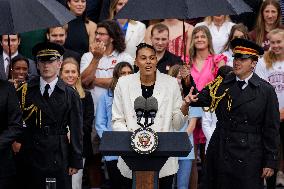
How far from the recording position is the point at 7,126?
8.17m

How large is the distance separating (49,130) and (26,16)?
3.93ft

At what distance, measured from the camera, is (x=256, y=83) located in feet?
27.9

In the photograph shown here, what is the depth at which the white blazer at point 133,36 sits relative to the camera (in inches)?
456

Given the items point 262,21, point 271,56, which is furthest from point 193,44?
point 262,21

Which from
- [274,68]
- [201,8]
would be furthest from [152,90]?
[274,68]

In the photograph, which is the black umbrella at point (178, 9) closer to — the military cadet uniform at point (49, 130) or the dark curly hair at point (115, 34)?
the military cadet uniform at point (49, 130)

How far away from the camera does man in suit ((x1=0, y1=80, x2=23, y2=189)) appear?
26.6 feet

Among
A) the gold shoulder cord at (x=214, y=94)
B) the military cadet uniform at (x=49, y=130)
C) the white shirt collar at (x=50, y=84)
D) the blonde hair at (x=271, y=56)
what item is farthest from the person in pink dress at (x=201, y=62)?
the white shirt collar at (x=50, y=84)

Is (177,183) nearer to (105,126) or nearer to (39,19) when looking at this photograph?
(105,126)

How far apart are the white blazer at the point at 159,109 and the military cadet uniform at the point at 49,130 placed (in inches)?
18.6

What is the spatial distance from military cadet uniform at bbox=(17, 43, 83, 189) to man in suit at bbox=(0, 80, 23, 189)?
0.85 feet

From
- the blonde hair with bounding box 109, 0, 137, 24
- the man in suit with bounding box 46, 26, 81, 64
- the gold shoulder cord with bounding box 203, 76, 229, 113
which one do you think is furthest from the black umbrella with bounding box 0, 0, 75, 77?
the blonde hair with bounding box 109, 0, 137, 24

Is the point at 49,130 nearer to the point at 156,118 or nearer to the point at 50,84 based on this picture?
the point at 50,84

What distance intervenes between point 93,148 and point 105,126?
0.57m
